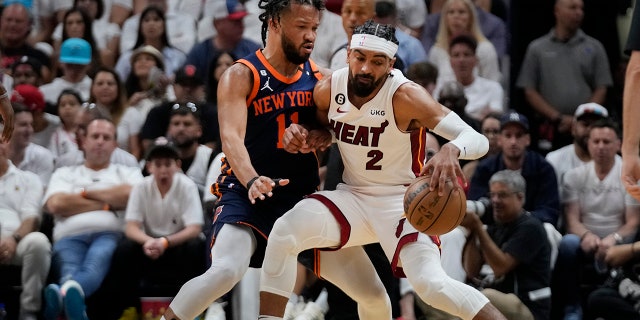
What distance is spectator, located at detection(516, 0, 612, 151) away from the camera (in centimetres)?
1039

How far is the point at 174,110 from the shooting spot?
377 inches

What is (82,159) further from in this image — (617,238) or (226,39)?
(617,238)

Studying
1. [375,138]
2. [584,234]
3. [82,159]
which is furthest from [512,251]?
[82,159]

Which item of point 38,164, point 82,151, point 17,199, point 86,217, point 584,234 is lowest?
point 584,234

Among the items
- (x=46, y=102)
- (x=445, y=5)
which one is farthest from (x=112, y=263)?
(x=445, y=5)

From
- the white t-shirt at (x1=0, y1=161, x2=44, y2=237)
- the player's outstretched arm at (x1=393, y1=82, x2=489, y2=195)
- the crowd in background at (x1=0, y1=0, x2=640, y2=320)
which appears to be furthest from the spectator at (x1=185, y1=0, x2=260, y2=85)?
the player's outstretched arm at (x1=393, y1=82, x2=489, y2=195)

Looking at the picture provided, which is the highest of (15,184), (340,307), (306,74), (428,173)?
(306,74)

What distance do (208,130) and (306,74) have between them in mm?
3447

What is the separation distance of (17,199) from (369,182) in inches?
147

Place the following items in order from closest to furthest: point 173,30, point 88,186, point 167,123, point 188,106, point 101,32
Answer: point 88,186
point 188,106
point 167,123
point 173,30
point 101,32

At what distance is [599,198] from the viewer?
9.03 meters

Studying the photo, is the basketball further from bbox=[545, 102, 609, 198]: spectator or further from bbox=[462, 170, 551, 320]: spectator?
bbox=[545, 102, 609, 198]: spectator

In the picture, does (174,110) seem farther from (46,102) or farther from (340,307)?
(340,307)

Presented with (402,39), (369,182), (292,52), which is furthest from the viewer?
(402,39)
